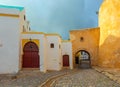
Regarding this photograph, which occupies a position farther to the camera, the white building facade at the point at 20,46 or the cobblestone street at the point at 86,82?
the white building facade at the point at 20,46

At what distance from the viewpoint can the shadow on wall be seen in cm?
2305

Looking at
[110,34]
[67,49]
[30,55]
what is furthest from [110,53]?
[30,55]

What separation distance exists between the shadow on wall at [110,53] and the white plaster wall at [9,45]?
12.8 meters

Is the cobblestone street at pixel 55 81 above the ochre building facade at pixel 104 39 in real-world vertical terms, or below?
below

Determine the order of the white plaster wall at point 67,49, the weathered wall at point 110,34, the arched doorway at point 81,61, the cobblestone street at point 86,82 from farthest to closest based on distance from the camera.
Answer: the arched doorway at point 81,61 → the white plaster wall at point 67,49 → the weathered wall at point 110,34 → the cobblestone street at point 86,82

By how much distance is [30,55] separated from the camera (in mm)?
17219

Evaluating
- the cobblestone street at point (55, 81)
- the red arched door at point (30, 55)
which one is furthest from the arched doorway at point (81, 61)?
the cobblestone street at point (55, 81)

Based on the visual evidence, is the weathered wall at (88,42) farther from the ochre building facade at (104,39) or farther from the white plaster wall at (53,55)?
the white plaster wall at (53,55)

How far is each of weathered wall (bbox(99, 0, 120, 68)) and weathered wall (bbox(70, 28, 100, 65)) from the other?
1770mm

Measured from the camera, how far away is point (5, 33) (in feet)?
47.4

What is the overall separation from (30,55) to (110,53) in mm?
11213

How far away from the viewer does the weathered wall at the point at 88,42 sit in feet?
94.3

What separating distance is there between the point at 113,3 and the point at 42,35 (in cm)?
1110

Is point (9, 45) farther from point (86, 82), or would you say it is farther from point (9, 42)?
point (86, 82)
